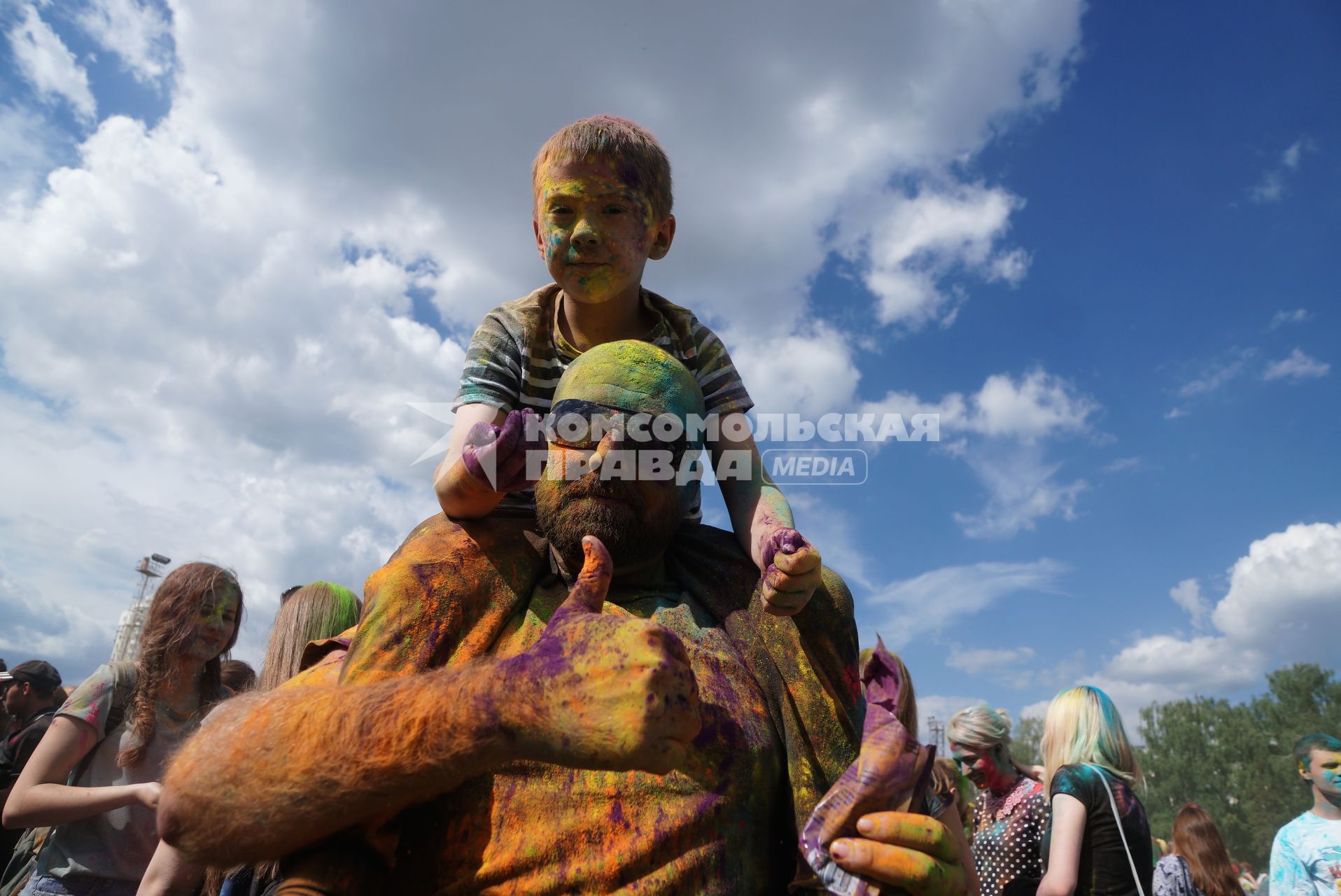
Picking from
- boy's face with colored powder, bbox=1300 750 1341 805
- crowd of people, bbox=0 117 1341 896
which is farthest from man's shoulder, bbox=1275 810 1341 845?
crowd of people, bbox=0 117 1341 896

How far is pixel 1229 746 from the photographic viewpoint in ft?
152

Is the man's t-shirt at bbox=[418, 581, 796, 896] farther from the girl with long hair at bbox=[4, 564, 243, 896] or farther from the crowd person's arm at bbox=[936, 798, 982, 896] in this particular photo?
the girl with long hair at bbox=[4, 564, 243, 896]

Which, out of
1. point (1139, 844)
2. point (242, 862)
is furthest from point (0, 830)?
point (1139, 844)

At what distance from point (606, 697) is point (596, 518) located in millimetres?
749

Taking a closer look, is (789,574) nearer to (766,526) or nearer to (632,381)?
(766,526)

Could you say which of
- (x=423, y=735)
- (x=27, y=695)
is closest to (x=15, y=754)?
(x=27, y=695)

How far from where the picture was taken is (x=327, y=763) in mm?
1526

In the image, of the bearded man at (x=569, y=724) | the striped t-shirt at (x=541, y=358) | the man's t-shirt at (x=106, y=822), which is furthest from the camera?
the man's t-shirt at (x=106, y=822)

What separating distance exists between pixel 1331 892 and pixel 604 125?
5.28 metres

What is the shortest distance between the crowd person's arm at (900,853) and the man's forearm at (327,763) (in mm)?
665

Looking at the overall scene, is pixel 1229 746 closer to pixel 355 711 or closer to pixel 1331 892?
pixel 1331 892

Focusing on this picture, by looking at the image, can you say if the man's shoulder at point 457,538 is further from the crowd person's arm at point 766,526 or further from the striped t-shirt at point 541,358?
the crowd person's arm at point 766,526

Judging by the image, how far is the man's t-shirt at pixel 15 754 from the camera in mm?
4562

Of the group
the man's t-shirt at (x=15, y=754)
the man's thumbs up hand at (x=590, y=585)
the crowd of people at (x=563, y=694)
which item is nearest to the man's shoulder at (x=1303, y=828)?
the crowd of people at (x=563, y=694)
